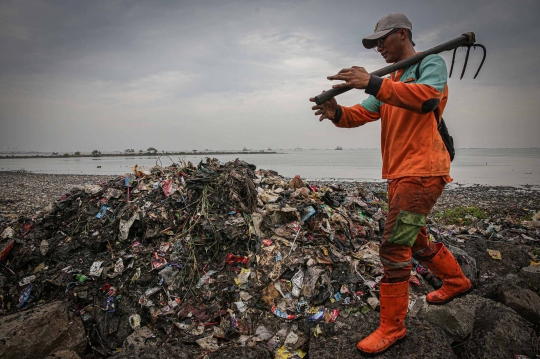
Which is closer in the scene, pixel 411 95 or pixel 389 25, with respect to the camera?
pixel 411 95

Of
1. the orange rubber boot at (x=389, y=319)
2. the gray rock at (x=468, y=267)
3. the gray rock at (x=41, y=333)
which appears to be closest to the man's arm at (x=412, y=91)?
the orange rubber boot at (x=389, y=319)

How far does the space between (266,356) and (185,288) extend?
4.47 feet

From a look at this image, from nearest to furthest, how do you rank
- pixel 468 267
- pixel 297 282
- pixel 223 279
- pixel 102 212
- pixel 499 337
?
1. pixel 499 337
2. pixel 297 282
3. pixel 223 279
4. pixel 468 267
5. pixel 102 212

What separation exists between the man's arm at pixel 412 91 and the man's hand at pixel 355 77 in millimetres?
46

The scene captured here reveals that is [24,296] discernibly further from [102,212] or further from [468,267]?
[468,267]

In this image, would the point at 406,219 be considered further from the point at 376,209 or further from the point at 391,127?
the point at 376,209

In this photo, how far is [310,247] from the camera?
3766 millimetres

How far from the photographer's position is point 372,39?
220 cm

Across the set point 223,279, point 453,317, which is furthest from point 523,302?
point 223,279

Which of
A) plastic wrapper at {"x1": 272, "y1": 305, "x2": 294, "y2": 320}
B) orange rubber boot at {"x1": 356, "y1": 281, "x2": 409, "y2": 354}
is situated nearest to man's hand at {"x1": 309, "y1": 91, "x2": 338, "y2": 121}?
orange rubber boot at {"x1": 356, "y1": 281, "x2": 409, "y2": 354}

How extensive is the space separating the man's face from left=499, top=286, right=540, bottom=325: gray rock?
283 centimetres

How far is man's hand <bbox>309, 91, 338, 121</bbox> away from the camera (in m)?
2.56

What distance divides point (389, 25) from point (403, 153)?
3.18 ft

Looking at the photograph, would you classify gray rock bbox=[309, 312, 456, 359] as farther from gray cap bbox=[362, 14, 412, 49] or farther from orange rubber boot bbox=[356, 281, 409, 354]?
gray cap bbox=[362, 14, 412, 49]
